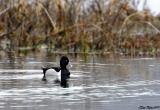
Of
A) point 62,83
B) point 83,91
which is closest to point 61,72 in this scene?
point 62,83

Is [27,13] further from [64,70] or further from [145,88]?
[145,88]

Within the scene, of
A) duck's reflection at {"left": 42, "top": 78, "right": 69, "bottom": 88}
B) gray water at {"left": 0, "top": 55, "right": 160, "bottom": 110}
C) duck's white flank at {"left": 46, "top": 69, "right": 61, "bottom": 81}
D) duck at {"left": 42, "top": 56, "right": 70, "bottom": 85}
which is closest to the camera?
gray water at {"left": 0, "top": 55, "right": 160, "bottom": 110}

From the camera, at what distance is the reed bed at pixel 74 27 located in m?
41.2

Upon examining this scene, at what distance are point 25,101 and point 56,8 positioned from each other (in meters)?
27.4

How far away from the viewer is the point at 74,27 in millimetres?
41594

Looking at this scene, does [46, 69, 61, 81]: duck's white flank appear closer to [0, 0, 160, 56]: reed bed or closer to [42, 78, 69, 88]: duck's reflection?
[42, 78, 69, 88]: duck's reflection

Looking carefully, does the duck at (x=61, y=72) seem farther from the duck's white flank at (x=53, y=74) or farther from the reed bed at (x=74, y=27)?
the reed bed at (x=74, y=27)

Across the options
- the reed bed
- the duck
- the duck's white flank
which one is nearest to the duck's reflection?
the duck

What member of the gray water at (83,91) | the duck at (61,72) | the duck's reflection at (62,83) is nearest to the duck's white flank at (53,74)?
the duck at (61,72)

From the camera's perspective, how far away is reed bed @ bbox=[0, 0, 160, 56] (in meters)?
41.2

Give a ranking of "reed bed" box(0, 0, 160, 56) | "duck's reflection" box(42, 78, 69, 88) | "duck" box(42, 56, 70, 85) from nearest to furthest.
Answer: "duck's reflection" box(42, 78, 69, 88) < "duck" box(42, 56, 70, 85) < "reed bed" box(0, 0, 160, 56)

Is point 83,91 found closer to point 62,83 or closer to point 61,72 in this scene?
point 62,83

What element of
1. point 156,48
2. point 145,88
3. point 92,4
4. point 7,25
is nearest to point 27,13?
point 7,25

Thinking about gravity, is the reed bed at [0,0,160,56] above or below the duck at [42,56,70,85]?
above
